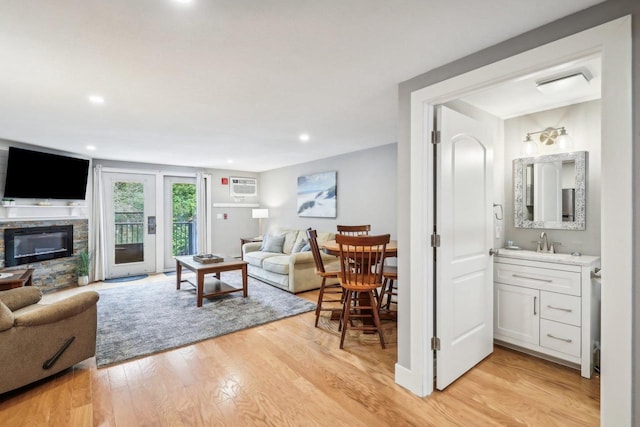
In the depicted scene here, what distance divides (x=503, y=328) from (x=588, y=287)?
2.53 ft

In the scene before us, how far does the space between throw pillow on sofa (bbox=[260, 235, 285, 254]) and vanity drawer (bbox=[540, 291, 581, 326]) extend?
13.5 feet

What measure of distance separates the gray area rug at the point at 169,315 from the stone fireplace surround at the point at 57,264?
3.08 feet

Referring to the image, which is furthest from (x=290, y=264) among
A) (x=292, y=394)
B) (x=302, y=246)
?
(x=292, y=394)

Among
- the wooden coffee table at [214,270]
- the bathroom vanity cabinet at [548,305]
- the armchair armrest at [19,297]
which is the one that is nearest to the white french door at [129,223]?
the wooden coffee table at [214,270]

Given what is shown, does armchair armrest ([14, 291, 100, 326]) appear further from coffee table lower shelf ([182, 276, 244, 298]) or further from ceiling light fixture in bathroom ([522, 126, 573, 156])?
ceiling light fixture in bathroom ([522, 126, 573, 156])

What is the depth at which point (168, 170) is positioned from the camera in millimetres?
6309

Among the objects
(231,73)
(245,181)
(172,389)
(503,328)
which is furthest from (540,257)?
(245,181)

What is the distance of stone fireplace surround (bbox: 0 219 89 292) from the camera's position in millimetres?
4504

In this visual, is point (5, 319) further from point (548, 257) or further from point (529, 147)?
point (529, 147)

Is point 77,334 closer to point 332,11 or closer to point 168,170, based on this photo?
point 332,11

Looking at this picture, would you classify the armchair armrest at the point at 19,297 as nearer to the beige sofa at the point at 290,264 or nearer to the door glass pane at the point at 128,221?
the beige sofa at the point at 290,264

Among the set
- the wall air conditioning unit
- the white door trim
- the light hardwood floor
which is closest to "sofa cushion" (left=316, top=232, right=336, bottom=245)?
the light hardwood floor

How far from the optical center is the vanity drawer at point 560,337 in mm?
2355

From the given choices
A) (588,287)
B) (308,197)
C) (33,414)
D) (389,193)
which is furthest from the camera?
(308,197)
